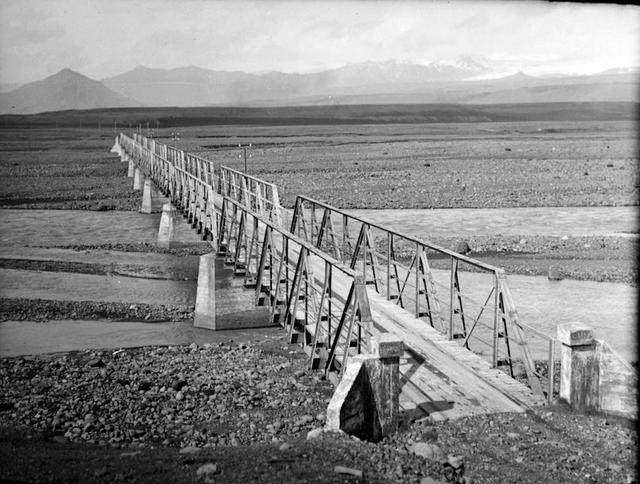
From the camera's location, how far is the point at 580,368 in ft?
27.8

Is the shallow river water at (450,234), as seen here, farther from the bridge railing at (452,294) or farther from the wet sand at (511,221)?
the bridge railing at (452,294)

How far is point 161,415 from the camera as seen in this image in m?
10.7

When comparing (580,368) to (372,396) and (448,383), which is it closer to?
(448,383)

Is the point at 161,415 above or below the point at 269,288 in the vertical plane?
below

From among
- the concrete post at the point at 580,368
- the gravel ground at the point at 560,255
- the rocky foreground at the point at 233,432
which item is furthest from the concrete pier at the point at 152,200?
the concrete post at the point at 580,368

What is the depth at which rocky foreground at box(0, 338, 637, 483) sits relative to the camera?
7398 millimetres

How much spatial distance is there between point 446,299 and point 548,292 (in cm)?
239

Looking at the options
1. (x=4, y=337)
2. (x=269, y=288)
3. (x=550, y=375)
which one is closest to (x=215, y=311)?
(x=269, y=288)

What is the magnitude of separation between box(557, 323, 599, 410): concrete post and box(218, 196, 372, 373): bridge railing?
82.6 inches

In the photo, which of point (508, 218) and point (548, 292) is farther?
point (508, 218)

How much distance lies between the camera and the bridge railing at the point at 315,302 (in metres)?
9.34

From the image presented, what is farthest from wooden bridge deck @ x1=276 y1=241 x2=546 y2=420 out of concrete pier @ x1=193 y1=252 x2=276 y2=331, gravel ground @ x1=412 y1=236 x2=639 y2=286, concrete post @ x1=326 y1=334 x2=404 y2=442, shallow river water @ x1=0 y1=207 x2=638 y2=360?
gravel ground @ x1=412 y1=236 x2=639 y2=286

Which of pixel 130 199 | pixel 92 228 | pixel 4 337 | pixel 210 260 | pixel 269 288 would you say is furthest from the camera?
pixel 130 199

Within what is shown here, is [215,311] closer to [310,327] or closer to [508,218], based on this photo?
[310,327]
